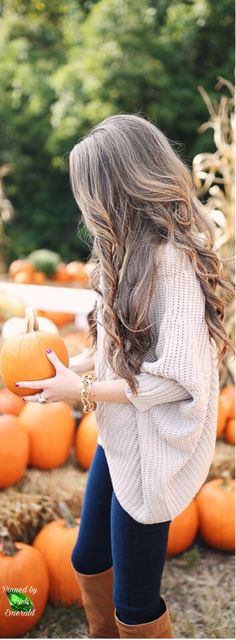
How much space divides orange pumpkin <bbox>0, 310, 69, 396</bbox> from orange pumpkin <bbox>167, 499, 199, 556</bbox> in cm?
119

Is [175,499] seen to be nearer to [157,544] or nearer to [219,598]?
[157,544]

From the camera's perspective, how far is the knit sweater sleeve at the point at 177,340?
1.47m

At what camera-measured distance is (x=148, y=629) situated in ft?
5.37

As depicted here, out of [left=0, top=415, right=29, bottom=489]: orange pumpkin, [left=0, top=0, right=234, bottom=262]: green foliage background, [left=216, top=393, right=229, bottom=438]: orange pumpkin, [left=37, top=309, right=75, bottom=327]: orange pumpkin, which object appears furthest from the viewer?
[left=0, top=0, right=234, bottom=262]: green foliage background

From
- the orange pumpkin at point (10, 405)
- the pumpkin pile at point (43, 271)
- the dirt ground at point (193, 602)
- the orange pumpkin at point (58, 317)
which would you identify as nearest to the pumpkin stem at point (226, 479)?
the dirt ground at point (193, 602)

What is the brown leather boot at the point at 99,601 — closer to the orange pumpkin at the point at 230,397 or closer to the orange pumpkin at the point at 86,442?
the orange pumpkin at the point at 86,442

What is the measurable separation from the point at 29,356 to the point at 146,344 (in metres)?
0.32

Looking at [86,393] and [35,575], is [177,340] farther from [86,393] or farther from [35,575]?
[35,575]

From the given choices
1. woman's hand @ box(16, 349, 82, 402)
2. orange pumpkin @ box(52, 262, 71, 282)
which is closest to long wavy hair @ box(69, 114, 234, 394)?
woman's hand @ box(16, 349, 82, 402)

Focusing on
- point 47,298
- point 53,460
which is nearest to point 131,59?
point 47,298

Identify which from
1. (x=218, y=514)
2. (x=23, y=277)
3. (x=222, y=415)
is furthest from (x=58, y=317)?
(x=218, y=514)

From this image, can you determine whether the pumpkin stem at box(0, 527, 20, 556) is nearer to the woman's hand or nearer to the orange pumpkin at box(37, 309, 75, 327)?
the woman's hand

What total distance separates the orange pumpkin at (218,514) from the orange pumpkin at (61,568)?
66cm

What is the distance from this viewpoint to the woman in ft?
4.93
